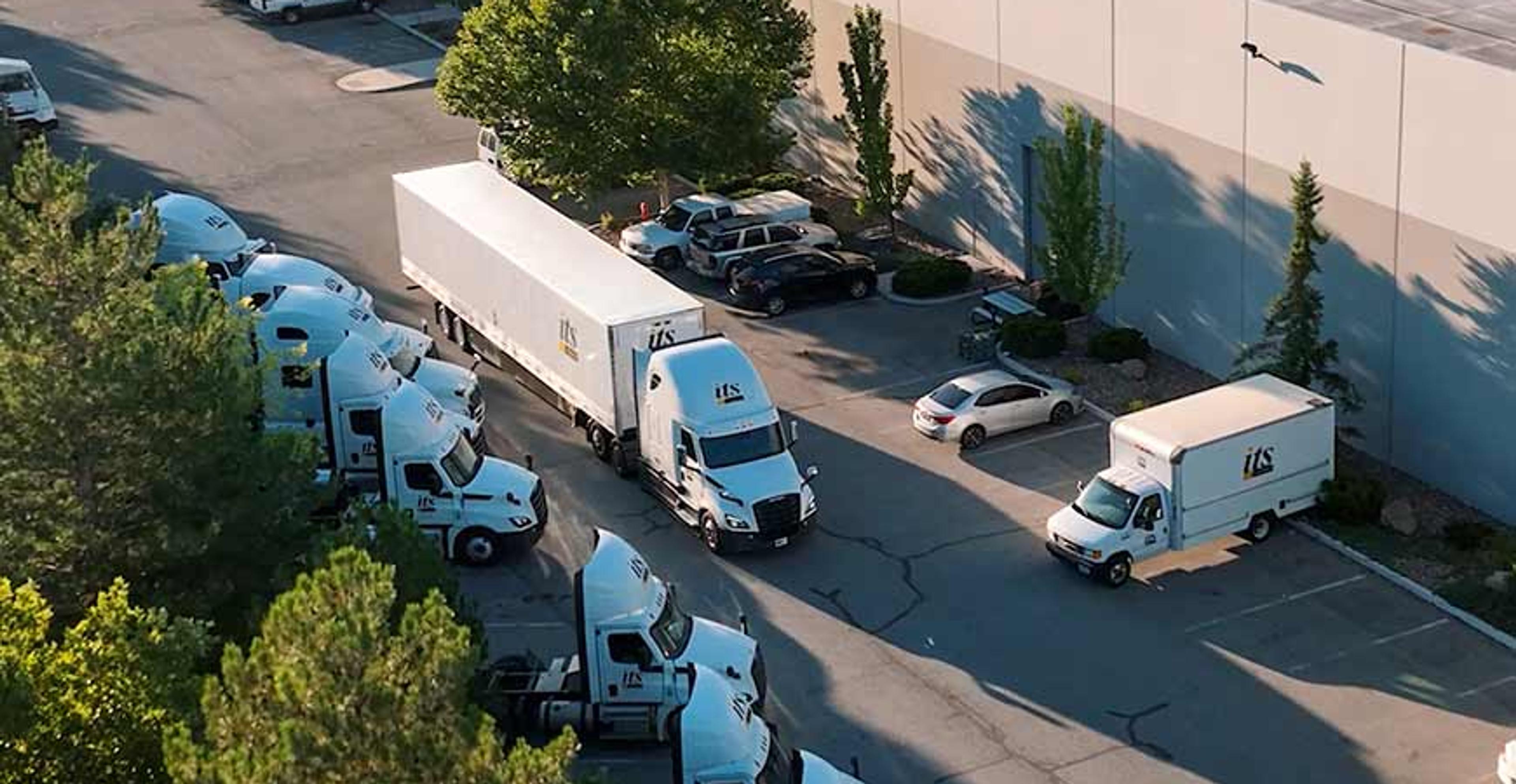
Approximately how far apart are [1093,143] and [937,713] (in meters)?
14.3

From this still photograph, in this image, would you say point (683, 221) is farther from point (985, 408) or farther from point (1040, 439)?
point (1040, 439)

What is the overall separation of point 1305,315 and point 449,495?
14.7 meters

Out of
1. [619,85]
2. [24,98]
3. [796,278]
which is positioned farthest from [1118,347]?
[24,98]

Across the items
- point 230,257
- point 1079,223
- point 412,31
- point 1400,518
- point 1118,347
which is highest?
point 1079,223

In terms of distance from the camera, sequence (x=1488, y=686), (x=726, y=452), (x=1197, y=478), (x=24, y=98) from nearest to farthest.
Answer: (x=1488, y=686) → (x=1197, y=478) → (x=726, y=452) → (x=24, y=98)

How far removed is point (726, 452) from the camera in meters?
35.5

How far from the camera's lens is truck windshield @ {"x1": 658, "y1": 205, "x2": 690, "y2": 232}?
159ft

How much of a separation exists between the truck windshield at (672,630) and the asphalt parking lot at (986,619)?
140 cm

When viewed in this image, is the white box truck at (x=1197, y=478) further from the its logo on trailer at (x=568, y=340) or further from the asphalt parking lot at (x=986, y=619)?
the its logo on trailer at (x=568, y=340)

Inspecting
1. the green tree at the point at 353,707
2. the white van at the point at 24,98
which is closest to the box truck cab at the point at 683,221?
the white van at the point at 24,98

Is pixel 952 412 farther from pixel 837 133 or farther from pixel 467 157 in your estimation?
pixel 467 157

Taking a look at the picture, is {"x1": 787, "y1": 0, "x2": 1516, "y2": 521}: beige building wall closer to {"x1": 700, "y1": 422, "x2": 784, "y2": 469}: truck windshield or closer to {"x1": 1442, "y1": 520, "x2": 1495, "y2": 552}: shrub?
{"x1": 1442, "y1": 520, "x2": 1495, "y2": 552}: shrub

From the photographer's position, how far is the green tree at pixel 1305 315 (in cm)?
3650

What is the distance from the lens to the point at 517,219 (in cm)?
4266
